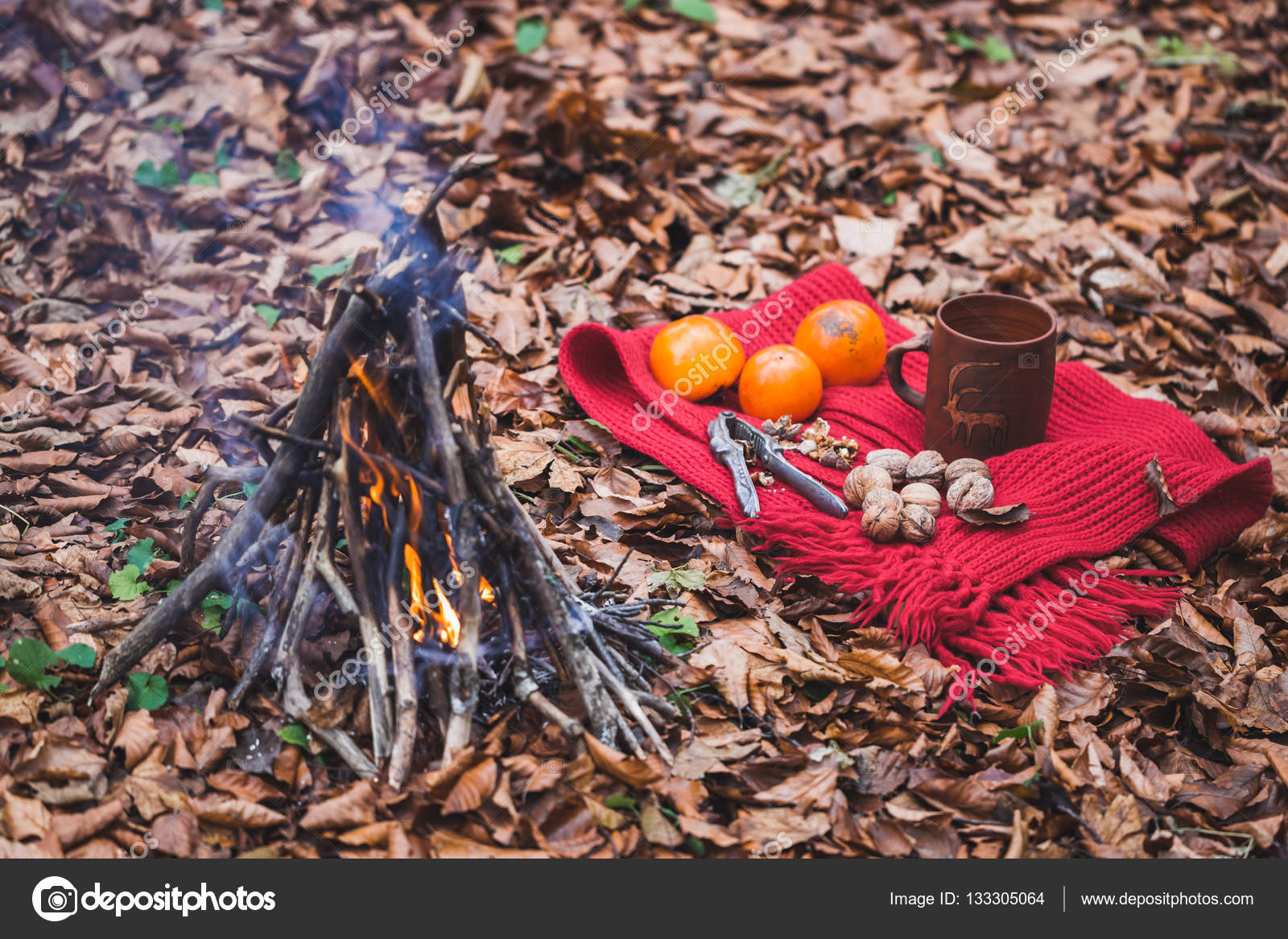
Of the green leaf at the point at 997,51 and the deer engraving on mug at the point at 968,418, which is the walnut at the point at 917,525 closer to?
the deer engraving on mug at the point at 968,418

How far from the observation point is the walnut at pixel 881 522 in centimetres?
285

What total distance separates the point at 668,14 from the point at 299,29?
2.01m

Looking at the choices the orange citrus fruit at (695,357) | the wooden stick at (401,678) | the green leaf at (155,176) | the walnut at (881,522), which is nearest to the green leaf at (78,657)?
the wooden stick at (401,678)

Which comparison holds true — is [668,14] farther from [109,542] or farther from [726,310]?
[109,542]

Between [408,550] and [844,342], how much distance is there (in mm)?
1757

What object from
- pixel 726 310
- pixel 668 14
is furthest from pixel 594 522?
pixel 668 14

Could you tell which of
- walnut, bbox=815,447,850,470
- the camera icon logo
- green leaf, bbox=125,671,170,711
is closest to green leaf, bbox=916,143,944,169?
walnut, bbox=815,447,850,470

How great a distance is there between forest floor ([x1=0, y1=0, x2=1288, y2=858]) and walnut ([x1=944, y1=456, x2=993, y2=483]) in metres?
0.48

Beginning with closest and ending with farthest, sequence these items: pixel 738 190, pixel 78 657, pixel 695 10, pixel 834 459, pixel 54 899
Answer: pixel 54 899
pixel 78 657
pixel 834 459
pixel 738 190
pixel 695 10

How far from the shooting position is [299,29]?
506cm

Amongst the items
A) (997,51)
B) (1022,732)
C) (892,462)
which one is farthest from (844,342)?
(997,51)

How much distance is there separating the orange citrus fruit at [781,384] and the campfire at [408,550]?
1.20 meters

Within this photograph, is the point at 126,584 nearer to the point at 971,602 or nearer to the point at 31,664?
the point at 31,664

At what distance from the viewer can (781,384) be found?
3.32 meters
